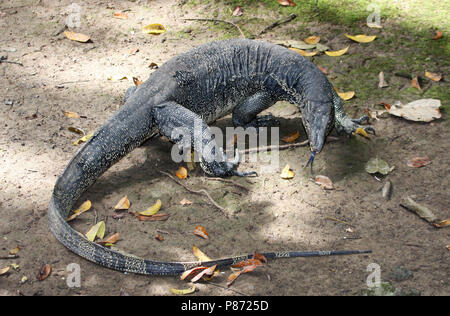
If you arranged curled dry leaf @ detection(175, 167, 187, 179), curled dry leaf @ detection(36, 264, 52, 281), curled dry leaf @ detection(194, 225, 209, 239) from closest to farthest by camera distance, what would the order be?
curled dry leaf @ detection(36, 264, 52, 281) → curled dry leaf @ detection(194, 225, 209, 239) → curled dry leaf @ detection(175, 167, 187, 179)

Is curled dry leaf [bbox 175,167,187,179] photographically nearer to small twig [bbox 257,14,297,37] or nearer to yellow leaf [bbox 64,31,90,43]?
small twig [bbox 257,14,297,37]

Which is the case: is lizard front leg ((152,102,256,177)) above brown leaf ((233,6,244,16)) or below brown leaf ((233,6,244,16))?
below

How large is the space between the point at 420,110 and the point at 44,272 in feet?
13.2

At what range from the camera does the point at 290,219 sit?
4.17 meters

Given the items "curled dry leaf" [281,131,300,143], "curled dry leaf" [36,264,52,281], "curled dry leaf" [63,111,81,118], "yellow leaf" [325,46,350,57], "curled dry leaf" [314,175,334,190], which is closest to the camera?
"curled dry leaf" [36,264,52,281]

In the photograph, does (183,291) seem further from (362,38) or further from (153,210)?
(362,38)

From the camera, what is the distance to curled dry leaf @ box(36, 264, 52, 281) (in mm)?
3582

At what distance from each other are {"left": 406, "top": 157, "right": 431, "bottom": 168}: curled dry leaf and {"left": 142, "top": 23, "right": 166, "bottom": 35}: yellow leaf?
13.0 ft

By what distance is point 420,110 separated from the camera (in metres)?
5.13

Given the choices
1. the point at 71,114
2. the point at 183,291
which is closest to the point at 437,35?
the point at 71,114

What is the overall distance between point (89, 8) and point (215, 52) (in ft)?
10.5

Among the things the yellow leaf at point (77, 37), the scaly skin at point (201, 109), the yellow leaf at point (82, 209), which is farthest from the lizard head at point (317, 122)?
the yellow leaf at point (77, 37)

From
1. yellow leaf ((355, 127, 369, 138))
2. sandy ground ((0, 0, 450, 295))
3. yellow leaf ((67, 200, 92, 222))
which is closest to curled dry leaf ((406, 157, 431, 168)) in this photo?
sandy ground ((0, 0, 450, 295))

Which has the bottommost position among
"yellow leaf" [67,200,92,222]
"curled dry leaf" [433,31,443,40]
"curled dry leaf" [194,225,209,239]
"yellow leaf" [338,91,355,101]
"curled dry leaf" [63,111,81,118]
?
"curled dry leaf" [194,225,209,239]
